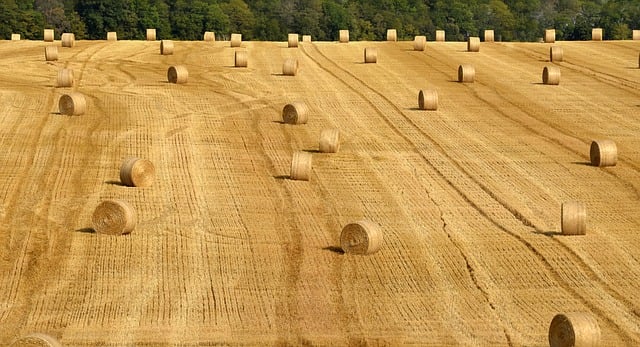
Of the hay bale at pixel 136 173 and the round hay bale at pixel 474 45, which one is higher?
the round hay bale at pixel 474 45

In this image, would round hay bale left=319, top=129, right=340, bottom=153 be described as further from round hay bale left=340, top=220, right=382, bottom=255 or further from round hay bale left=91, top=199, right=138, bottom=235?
round hay bale left=340, top=220, right=382, bottom=255

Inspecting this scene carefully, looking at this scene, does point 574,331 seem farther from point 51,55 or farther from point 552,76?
point 51,55

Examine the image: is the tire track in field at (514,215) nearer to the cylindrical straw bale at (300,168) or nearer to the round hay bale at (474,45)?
the cylindrical straw bale at (300,168)

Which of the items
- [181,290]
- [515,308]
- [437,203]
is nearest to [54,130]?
[437,203]

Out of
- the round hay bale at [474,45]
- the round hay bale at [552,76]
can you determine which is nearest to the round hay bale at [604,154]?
the round hay bale at [552,76]

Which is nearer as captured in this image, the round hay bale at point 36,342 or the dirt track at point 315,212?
the round hay bale at point 36,342

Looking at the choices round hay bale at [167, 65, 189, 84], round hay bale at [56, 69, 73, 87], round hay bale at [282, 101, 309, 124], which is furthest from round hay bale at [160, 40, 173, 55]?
round hay bale at [282, 101, 309, 124]

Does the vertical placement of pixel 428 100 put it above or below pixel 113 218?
above

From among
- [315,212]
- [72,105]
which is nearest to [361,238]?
[315,212]
